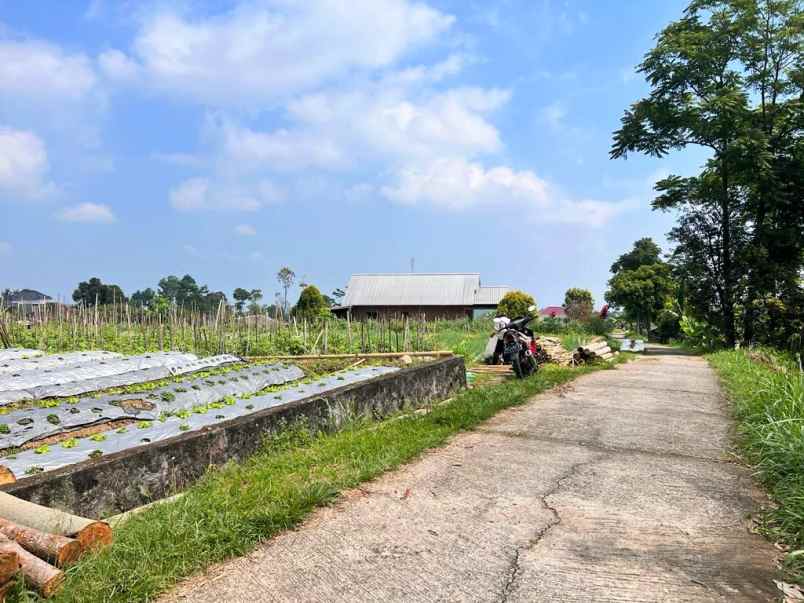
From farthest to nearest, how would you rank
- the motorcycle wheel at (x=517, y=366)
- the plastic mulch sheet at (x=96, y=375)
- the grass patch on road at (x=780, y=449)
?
the motorcycle wheel at (x=517, y=366) < the plastic mulch sheet at (x=96, y=375) < the grass patch on road at (x=780, y=449)

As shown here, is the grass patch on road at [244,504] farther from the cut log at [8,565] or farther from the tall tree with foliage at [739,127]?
the tall tree with foliage at [739,127]

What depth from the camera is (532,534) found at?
3.11 m

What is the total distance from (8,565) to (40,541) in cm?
Answer: 25

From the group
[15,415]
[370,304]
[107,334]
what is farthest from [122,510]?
[370,304]

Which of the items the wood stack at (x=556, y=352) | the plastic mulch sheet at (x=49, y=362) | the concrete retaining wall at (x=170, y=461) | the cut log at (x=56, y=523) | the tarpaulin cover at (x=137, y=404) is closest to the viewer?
the cut log at (x=56, y=523)

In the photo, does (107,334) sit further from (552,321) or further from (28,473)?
(552,321)

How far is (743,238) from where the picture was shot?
66.1ft

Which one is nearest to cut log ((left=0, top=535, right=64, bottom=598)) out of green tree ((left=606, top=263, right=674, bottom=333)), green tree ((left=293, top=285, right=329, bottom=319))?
green tree ((left=293, top=285, right=329, bottom=319))

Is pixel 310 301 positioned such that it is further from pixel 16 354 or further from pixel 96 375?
pixel 96 375

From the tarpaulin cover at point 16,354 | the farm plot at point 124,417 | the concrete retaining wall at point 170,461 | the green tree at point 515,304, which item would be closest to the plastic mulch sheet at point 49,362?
the tarpaulin cover at point 16,354

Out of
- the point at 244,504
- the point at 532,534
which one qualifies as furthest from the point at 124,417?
the point at 532,534

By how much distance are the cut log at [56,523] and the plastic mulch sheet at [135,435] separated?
1.26m

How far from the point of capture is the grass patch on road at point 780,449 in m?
3.08

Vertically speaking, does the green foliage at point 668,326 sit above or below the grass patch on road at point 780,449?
above
